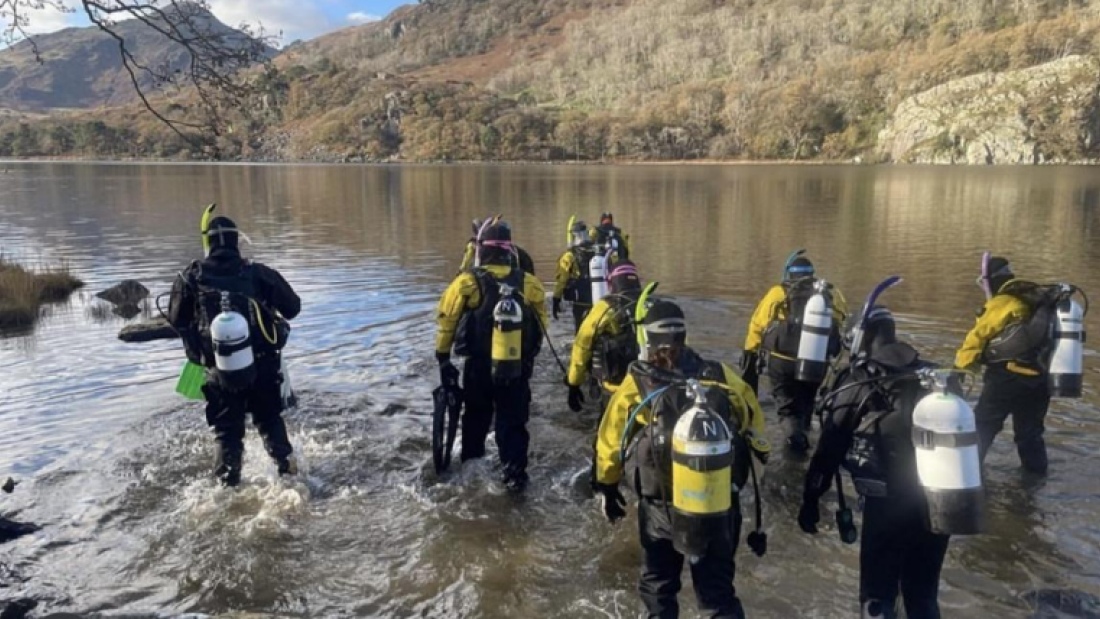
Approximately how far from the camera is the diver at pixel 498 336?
6910 mm

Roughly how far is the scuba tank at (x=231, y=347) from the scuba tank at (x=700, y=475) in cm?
407

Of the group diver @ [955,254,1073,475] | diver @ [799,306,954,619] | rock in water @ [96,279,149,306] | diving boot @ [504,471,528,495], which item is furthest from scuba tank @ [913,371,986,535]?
rock in water @ [96,279,149,306]

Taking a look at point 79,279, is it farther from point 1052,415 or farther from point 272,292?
point 1052,415

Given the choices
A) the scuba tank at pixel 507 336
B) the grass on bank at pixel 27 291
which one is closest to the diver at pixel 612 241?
the scuba tank at pixel 507 336

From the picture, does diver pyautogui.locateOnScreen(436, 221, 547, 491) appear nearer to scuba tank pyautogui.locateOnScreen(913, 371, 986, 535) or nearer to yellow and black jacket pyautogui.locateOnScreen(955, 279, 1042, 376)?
scuba tank pyautogui.locateOnScreen(913, 371, 986, 535)

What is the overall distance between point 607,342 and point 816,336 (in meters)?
2.03

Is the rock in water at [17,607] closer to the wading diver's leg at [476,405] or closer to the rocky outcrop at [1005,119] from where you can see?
the wading diver's leg at [476,405]

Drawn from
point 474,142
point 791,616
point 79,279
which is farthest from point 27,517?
point 474,142

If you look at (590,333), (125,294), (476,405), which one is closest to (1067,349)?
(590,333)

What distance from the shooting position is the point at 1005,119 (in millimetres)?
127250

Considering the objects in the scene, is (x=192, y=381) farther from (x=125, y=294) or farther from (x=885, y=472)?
(x=125, y=294)

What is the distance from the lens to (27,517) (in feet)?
23.2

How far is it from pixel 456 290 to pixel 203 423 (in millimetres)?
4665

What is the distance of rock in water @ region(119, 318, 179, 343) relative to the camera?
14.1 m
